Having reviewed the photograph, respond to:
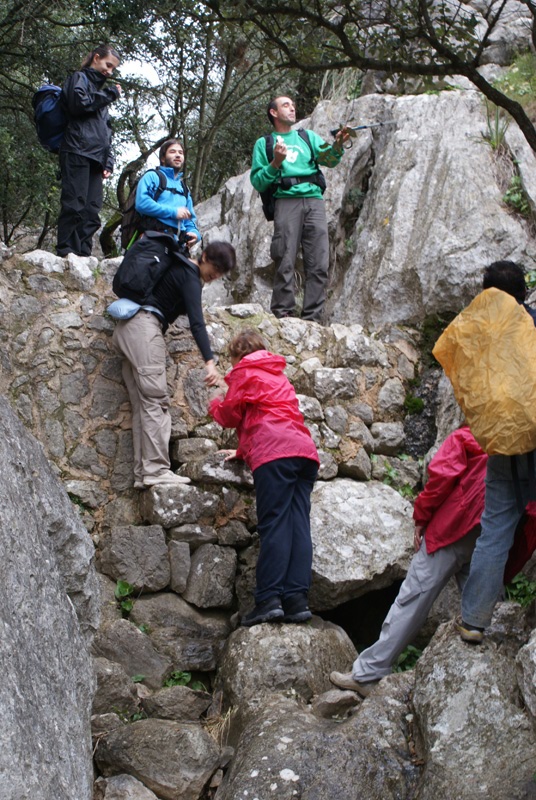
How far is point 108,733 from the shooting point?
445 cm

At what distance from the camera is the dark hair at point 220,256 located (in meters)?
6.00

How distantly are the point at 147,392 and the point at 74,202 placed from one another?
1.87 metres

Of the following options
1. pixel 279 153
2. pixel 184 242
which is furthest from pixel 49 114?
pixel 279 153

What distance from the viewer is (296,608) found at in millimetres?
5211

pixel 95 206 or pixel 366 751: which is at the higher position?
pixel 95 206

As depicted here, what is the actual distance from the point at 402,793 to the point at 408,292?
4713mm

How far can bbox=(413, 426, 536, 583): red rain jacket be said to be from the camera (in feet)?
14.9

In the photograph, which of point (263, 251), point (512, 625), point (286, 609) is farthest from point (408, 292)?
point (512, 625)

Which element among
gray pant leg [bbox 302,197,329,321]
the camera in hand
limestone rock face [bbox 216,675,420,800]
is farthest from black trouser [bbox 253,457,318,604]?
gray pant leg [bbox 302,197,329,321]

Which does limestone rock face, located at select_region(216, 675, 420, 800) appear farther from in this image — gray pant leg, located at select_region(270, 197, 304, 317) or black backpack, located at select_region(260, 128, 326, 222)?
black backpack, located at select_region(260, 128, 326, 222)

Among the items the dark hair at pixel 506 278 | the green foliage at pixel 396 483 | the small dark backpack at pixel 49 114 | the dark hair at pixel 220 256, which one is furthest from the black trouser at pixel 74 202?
the dark hair at pixel 506 278

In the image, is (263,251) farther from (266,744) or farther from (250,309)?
(266,744)

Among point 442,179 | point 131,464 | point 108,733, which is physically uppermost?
point 442,179

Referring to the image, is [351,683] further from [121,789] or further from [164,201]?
[164,201]
